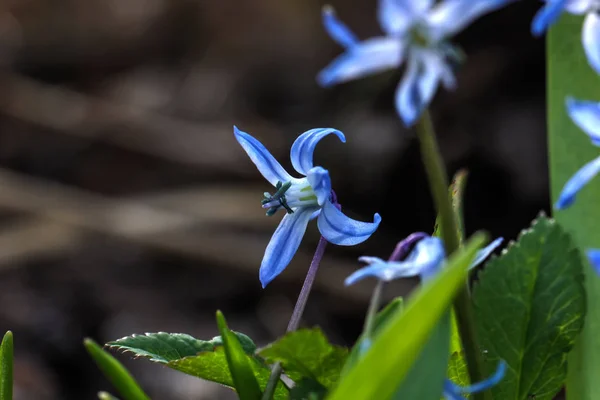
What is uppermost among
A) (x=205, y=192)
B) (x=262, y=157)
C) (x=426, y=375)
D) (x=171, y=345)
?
(x=205, y=192)

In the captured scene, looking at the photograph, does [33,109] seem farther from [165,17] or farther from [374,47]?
[374,47]

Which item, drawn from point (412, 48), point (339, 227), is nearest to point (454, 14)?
point (412, 48)

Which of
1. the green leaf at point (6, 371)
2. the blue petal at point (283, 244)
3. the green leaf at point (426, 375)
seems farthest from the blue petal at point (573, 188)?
the green leaf at point (6, 371)

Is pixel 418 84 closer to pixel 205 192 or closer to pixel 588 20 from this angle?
pixel 588 20

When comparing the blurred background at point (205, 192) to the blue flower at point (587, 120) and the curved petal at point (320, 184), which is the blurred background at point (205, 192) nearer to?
the curved petal at point (320, 184)

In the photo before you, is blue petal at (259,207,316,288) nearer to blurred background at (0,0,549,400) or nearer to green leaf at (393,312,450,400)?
green leaf at (393,312,450,400)
